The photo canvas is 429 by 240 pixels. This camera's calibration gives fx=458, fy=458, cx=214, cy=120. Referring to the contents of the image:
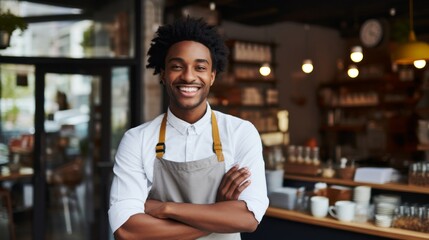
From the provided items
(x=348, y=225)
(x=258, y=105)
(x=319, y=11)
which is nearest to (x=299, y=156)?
(x=348, y=225)

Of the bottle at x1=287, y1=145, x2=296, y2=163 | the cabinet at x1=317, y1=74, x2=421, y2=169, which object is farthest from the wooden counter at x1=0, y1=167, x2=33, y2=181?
the cabinet at x1=317, y1=74, x2=421, y2=169

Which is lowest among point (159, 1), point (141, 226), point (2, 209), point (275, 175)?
point (2, 209)

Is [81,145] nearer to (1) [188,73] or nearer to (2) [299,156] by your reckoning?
(2) [299,156]

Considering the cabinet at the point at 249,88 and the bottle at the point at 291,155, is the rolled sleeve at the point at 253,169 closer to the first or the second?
the bottle at the point at 291,155

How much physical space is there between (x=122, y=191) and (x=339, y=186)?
110 inches

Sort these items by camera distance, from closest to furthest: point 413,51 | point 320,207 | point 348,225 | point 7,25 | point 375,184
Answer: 1. point 348,225
2. point 320,207
3. point 375,184
4. point 413,51
5. point 7,25

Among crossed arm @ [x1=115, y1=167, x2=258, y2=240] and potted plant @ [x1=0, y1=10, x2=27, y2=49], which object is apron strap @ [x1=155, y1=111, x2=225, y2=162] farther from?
potted plant @ [x1=0, y1=10, x2=27, y2=49]

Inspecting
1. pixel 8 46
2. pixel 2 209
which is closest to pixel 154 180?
pixel 8 46

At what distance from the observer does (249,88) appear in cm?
830

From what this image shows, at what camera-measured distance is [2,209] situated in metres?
6.16

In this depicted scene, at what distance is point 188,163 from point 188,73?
35 centimetres

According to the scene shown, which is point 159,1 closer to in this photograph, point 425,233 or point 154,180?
point 425,233

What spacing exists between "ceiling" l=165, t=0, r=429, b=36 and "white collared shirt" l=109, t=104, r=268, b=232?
447 centimetres

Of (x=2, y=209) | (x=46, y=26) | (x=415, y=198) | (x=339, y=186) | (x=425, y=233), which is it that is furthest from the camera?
(x=2, y=209)
